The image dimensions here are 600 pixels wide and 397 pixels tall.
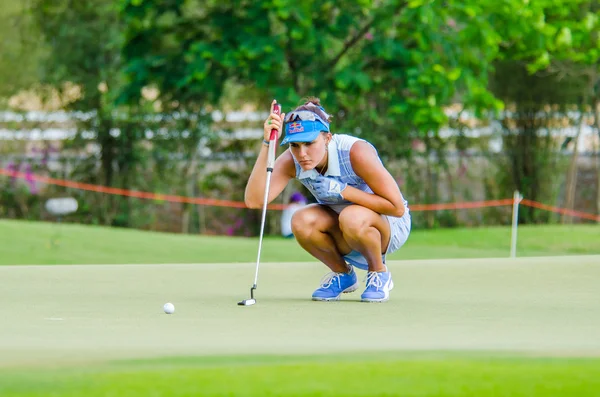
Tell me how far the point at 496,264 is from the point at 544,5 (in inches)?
390

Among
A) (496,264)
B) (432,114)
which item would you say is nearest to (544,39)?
(432,114)

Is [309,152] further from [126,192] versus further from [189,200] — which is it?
[126,192]

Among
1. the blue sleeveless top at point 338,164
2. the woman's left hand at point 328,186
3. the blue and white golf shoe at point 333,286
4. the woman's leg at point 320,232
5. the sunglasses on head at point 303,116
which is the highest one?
the sunglasses on head at point 303,116

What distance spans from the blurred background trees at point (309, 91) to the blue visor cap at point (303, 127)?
12.7 m

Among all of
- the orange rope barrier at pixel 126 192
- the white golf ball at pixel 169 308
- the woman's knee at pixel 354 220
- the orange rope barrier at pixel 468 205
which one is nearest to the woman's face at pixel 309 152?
the woman's knee at pixel 354 220

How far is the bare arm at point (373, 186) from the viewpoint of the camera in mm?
7340

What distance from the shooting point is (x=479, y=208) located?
24.2 meters

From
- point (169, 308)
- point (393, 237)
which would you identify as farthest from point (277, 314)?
point (393, 237)

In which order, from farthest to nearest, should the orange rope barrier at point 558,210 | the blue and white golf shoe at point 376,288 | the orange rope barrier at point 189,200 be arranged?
the orange rope barrier at point 558,210 < the orange rope barrier at point 189,200 < the blue and white golf shoe at point 376,288

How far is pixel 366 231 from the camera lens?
24.6 feet

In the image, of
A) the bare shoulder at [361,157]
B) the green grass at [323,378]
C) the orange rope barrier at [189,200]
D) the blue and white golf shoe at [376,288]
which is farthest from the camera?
the orange rope barrier at [189,200]

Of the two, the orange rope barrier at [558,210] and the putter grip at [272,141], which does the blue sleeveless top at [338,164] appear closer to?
the putter grip at [272,141]

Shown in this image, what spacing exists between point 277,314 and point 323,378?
8.35ft

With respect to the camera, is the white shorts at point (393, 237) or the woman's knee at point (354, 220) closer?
the woman's knee at point (354, 220)
